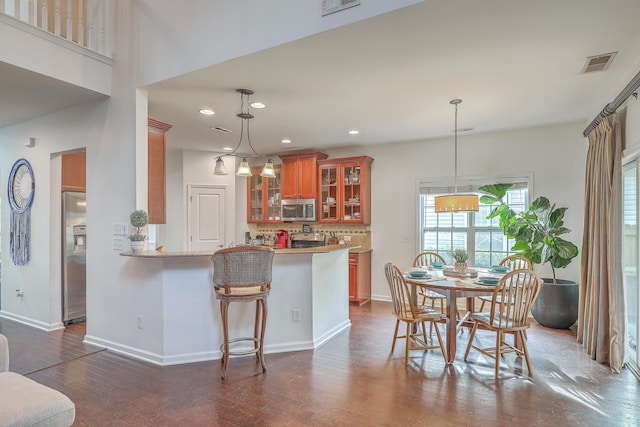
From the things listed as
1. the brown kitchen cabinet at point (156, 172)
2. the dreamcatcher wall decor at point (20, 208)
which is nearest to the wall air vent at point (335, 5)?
the brown kitchen cabinet at point (156, 172)

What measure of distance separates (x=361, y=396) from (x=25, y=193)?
495 centimetres

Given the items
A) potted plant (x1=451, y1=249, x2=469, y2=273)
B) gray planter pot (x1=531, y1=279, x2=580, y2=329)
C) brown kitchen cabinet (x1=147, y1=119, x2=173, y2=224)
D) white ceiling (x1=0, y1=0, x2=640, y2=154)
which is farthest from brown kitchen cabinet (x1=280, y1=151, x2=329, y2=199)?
gray planter pot (x1=531, y1=279, x2=580, y2=329)

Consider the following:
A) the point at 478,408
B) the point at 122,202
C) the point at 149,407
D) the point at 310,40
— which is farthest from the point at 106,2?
the point at 478,408

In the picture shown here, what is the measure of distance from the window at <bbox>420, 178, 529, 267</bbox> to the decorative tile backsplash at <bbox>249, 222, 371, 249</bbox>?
0.98 meters

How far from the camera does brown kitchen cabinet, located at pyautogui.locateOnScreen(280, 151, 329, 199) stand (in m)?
6.07

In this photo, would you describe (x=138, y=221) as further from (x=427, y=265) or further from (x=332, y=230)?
(x=427, y=265)

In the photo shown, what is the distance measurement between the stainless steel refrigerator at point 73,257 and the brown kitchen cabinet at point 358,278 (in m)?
3.81

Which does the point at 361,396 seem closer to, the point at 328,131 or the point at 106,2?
the point at 328,131

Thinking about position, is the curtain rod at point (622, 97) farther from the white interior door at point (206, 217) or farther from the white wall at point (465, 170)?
the white interior door at point (206, 217)

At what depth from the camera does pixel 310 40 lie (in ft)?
8.41

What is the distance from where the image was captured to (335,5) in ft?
7.89

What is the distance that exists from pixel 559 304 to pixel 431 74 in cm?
330

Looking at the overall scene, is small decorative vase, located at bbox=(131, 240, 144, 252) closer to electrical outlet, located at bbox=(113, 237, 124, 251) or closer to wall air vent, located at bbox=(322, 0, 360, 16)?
electrical outlet, located at bbox=(113, 237, 124, 251)

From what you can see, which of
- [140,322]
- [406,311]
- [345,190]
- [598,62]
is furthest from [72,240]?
[598,62]
